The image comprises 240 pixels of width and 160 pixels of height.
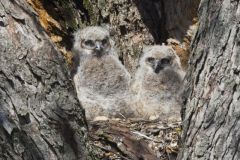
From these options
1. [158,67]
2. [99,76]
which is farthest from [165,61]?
[99,76]

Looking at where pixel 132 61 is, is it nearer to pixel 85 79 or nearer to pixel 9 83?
pixel 85 79

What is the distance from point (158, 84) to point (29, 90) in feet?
10.3

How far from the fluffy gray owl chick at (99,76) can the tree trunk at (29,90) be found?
2.78 meters

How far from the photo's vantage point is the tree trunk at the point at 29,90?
11.0ft

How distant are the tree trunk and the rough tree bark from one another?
2.27 ft

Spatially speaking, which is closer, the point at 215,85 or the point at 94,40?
the point at 215,85

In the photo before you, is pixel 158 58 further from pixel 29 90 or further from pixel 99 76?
pixel 29 90

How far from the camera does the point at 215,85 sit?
333cm

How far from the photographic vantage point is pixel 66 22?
22.0 ft

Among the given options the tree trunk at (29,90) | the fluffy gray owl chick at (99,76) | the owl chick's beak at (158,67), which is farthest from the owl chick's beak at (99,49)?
the tree trunk at (29,90)

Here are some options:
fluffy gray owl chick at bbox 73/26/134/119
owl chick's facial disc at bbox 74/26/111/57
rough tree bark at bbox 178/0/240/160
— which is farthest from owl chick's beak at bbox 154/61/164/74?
rough tree bark at bbox 178/0/240/160

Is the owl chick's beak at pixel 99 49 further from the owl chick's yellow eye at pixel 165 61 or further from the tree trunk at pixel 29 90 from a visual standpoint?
the tree trunk at pixel 29 90

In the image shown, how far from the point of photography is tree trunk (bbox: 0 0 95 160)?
3352 mm

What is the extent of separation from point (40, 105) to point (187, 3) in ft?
11.9
